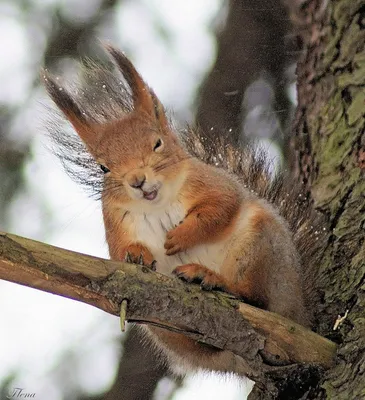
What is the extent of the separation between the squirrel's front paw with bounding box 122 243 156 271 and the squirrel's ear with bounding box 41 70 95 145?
0.83 feet

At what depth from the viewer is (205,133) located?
191 cm

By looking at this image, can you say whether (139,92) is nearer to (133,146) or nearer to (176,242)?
(133,146)

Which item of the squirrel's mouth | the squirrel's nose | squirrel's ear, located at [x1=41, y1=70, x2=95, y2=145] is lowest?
the squirrel's mouth

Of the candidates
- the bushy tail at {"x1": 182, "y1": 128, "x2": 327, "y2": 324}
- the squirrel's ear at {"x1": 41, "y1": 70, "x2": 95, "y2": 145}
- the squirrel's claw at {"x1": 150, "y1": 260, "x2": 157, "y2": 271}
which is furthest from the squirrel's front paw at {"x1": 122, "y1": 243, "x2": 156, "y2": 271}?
the bushy tail at {"x1": 182, "y1": 128, "x2": 327, "y2": 324}

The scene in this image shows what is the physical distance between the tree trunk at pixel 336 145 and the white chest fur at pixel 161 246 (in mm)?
231

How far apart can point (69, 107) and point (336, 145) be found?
1.79 feet

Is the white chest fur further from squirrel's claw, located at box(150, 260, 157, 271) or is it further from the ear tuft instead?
the ear tuft

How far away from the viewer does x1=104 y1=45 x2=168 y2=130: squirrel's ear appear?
5.38 ft

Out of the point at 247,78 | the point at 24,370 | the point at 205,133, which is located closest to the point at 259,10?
the point at 247,78

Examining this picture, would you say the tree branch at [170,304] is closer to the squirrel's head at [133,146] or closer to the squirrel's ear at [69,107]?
the squirrel's head at [133,146]

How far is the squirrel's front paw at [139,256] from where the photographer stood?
1480 mm

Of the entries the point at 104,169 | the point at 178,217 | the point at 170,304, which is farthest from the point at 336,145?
the point at 170,304

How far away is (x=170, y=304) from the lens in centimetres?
130

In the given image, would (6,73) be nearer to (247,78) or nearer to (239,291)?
(247,78)
